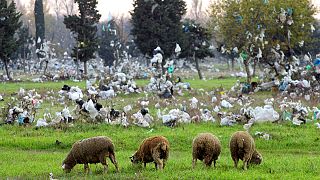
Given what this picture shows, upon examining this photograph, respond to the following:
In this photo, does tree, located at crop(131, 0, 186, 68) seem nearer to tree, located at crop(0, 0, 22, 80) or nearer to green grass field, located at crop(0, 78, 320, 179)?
tree, located at crop(0, 0, 22, 80)

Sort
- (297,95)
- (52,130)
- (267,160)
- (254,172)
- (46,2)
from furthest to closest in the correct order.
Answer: (46,2), (297,95), (52,130), (267,160), (254,172)

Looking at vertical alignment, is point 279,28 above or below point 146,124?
above

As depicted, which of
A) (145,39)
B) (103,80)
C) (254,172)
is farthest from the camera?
(145,39)

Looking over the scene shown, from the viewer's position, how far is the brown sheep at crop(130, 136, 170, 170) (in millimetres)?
11266

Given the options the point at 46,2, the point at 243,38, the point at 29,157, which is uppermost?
the point at 46,2

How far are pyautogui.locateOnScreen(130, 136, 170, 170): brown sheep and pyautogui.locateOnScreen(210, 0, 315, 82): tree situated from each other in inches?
898

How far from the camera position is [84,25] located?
47.1 m

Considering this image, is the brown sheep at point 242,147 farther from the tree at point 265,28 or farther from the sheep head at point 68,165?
the tree at point 265,28

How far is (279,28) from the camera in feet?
127

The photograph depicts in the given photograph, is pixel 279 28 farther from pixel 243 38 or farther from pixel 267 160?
pixel 267 160

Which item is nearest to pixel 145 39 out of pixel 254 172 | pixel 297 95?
pixel 297 95

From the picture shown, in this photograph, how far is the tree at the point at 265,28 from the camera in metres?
35.5

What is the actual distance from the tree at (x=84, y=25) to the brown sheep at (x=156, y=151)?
118ft

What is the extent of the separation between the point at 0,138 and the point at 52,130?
1916 mm
